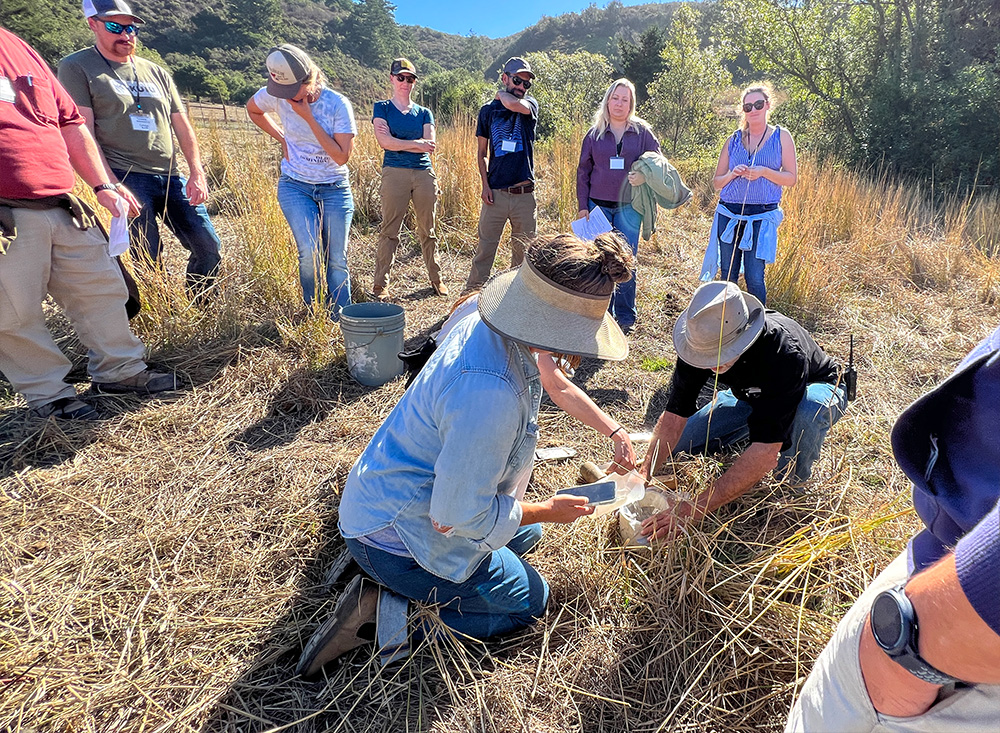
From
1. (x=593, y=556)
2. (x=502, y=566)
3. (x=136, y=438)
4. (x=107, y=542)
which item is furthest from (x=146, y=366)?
(x=593, y=556)

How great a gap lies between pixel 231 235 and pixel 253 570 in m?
4.21

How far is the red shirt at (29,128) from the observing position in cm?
238

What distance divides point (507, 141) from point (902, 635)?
4.26 meters

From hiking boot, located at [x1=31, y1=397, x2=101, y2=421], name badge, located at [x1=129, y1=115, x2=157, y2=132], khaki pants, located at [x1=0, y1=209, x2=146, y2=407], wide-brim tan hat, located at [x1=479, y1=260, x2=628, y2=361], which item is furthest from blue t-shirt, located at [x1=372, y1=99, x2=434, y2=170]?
wide-brim tan hat, located at [x1=479, y1=260, x2=628, y2=361]

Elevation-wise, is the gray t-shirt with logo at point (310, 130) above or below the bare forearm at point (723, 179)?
above

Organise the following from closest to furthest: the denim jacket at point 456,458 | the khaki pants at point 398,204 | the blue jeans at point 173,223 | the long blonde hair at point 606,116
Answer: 1. the denim jacket at point 456,458
2. the blue jeans at point 173,223
3. the long blonde hair at point 606,116
4. the khaki pants at point 398,204

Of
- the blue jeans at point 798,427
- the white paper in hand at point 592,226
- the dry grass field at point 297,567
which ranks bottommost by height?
the dry grass field at point 297,567

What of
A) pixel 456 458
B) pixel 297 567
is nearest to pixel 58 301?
pixel 297 567

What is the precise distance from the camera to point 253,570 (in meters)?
2.09

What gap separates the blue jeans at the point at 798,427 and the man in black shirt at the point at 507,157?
221 centimetres

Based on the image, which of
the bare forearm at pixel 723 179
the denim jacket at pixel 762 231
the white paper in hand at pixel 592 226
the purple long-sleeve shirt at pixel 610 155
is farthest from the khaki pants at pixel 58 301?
the bare forearm at pixel 723 179

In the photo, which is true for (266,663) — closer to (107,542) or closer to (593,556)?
(107,542)

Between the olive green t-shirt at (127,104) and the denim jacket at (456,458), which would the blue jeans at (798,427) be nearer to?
the denim jacket at (456,458)

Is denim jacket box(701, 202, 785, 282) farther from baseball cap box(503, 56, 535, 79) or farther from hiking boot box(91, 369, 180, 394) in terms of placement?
hiking boot box(91, 369, 180, 394)
